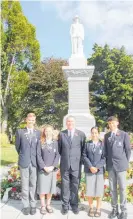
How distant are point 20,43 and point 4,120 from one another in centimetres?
636

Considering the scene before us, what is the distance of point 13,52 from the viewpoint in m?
24.7

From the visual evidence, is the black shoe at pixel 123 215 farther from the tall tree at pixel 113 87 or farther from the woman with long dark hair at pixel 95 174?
the tall tree at pixel 113 87

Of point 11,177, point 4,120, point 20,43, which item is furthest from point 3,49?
point 11,177

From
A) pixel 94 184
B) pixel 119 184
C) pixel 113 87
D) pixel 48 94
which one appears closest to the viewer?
pixel 119 184

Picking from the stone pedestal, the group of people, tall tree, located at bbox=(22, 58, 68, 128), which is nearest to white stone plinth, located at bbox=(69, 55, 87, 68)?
the stone pedestal

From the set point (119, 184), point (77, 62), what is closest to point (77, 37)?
point (77, 62)

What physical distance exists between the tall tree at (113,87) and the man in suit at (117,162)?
19273 millimetres

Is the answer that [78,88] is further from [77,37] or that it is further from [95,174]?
[95,174]

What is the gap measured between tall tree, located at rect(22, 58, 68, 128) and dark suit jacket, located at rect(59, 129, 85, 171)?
56.3 feet

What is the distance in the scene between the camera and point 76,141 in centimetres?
521

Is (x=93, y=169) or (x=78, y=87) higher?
(x=78, y=87)

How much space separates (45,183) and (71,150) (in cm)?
71

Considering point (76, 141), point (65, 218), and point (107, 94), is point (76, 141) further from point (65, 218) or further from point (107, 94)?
point (107, 94)

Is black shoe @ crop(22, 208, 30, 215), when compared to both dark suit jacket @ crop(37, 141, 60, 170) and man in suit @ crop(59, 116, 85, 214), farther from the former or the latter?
dark suit jacket @ crop(37, 141, 60, 170)
